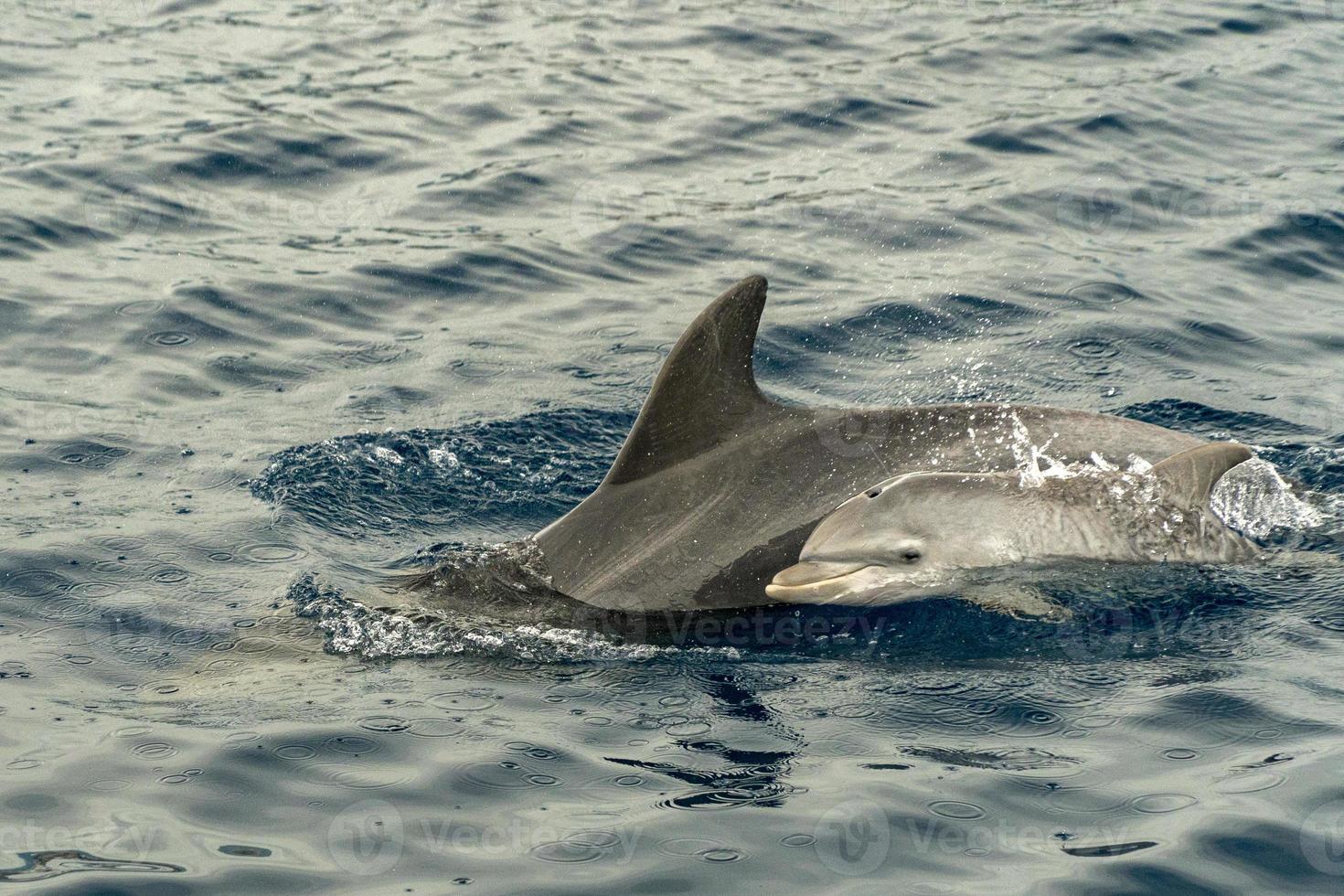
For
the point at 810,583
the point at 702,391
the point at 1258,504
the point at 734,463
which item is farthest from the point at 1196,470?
the point at 702,391

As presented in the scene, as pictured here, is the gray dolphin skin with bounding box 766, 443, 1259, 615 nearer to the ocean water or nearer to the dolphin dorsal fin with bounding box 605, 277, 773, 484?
the ocean water

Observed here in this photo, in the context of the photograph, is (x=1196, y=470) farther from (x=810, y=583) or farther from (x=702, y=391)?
(x=702, y=391)

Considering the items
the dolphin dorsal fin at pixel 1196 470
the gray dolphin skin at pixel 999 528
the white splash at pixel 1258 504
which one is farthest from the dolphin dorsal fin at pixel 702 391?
the white splash at pixel 1258 504

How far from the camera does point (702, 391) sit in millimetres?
7562

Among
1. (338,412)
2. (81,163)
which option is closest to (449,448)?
(338,412)

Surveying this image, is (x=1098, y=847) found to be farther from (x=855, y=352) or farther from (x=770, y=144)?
(x=770, y=144)

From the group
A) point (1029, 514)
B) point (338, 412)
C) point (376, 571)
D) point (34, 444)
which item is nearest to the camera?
point (1029, 514)

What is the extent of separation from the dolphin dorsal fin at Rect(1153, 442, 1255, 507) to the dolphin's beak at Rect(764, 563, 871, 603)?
5.48 ft

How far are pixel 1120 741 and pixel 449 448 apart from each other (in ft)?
16.6

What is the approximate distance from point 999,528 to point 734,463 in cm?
139

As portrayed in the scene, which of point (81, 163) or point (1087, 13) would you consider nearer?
point (81, 163)

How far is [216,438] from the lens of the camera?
997 centimetres

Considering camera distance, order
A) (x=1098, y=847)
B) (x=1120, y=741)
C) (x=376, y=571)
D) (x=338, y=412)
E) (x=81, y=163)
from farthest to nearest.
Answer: (x=81, y=163), (x=338, y=412), (x=376, y=571), (x=1120, y=741), (x=1098, y=847)

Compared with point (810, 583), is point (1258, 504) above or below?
below
